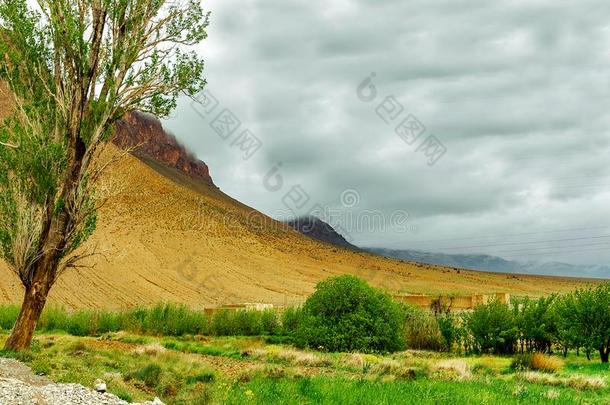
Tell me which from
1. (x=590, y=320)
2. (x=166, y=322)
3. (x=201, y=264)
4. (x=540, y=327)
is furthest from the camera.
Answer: (x=201, y=264)

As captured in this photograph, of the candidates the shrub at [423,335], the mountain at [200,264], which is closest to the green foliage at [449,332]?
the shrub at [423,335]

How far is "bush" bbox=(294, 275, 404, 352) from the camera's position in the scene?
25562mm

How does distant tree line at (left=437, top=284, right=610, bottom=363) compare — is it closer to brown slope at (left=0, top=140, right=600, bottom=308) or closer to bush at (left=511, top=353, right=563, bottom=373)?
bush at (left=511, top=353, right=563, bottom=373)

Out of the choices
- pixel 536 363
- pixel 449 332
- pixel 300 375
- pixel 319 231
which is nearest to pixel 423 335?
pixel 449 332

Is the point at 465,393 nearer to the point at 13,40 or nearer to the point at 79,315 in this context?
the point at 13,40

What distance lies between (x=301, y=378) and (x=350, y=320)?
10.6 metres

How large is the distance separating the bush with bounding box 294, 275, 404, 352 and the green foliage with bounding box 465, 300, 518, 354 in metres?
3.10

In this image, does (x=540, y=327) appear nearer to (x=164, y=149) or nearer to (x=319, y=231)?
(x=164, y=149)

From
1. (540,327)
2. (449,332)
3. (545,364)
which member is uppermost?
(540,327)

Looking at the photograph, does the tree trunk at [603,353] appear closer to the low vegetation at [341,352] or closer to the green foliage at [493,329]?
the low vegetation at [341,352]

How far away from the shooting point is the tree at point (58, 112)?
19.4 meters

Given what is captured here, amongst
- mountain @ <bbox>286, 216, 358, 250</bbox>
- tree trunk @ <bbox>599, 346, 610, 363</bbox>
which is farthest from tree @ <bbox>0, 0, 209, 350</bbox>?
mountain @ <bbox>286, 216, 358, 250</bbox>

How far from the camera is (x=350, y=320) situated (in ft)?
84.6

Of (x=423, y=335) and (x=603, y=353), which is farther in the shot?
(x=423, y=335)
